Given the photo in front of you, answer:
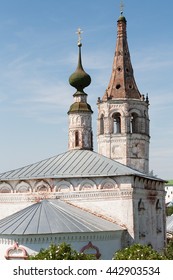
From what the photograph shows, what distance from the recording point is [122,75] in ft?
99.6

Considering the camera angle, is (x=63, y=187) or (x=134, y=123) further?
(x=134, y=123)

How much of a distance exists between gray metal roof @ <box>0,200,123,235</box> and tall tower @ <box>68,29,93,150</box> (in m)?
3.70

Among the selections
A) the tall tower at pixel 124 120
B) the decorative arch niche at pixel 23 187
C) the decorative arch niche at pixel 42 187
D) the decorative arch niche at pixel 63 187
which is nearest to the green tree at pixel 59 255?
the decorative arch niche at pixel 63 187

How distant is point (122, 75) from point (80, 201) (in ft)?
59.8

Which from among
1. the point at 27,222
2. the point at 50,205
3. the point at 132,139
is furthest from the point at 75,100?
the point at 132,139

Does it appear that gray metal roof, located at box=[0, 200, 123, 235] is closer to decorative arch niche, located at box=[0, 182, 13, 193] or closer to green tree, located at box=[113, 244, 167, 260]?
decorative arch niche, located at box=[0, 182, 13, 193]

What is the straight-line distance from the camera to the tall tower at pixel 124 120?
29.6 m

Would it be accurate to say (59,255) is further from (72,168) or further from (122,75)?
(122,75)

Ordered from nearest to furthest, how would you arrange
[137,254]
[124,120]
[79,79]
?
[137,254], [79,79], [124,120]

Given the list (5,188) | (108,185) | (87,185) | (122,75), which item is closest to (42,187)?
(5,188)

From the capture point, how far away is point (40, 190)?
1373 cm

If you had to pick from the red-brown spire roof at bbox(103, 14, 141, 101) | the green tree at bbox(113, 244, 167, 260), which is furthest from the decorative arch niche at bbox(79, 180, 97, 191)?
the red-brown spire roof at bbox(103, 14, 141, 101)

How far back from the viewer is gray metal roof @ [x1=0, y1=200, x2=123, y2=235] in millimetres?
11125

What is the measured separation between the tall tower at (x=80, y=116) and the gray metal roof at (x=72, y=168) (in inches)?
38.4
